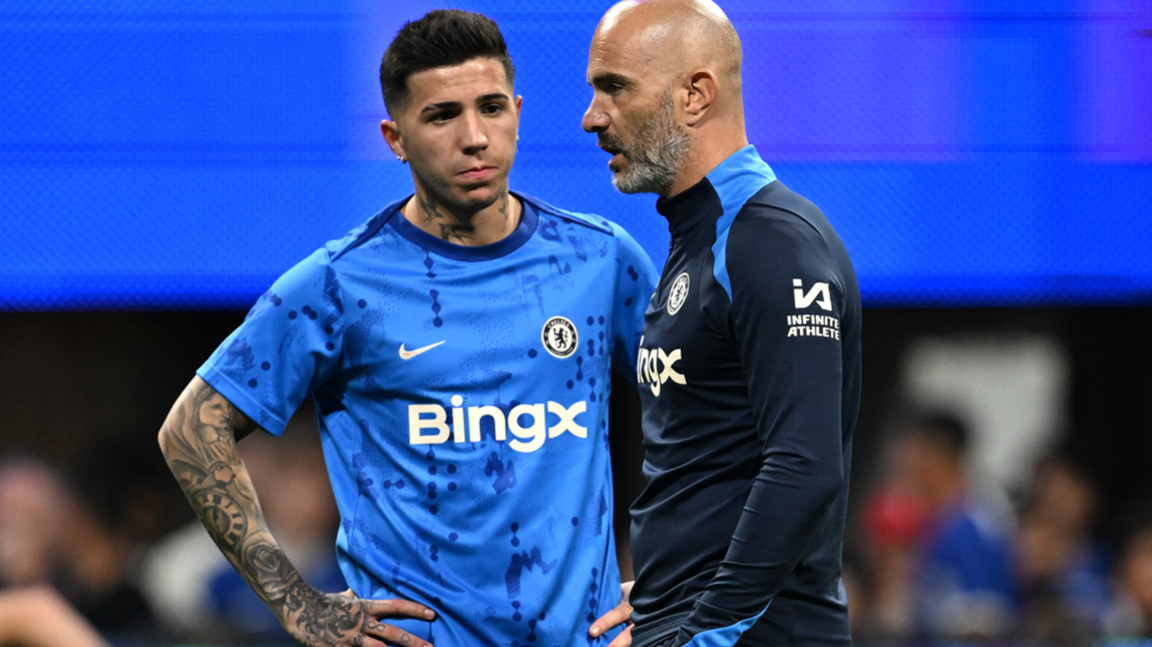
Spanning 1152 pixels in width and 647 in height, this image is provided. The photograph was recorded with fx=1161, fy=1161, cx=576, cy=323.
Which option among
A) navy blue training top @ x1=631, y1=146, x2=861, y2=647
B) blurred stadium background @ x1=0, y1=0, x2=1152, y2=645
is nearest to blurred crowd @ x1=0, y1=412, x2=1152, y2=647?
blurred stadium background @ x1=0, y1=0, x2=1152, y2=645

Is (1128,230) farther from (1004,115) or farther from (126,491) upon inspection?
(126,491)

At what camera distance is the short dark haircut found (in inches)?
84.2

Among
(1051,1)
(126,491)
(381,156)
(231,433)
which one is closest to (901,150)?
(1051,1)

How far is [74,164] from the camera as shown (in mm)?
3486

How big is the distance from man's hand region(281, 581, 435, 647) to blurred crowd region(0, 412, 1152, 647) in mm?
2326

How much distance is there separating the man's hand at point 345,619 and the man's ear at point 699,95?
97cm

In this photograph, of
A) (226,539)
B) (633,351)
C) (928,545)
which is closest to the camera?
(226,539)

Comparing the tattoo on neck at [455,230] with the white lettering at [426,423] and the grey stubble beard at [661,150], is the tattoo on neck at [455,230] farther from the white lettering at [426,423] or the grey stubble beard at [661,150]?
the grey stubble beard at [661,150]

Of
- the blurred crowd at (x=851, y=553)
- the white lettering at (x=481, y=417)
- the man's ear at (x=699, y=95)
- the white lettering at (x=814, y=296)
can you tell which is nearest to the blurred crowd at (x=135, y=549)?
the blurred crowd at (x=851, y=553)

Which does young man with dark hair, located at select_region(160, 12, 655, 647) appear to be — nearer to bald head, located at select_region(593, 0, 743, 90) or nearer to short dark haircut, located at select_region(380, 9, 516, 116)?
short dark haircut, located at select_region(380, 9, 516, 116)

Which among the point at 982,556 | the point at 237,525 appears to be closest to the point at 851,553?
the point at 982,556

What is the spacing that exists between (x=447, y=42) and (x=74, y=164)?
Answer: 1853mm

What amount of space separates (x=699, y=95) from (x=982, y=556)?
3103 millimetres

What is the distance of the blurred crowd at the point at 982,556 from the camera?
13.7 feet
